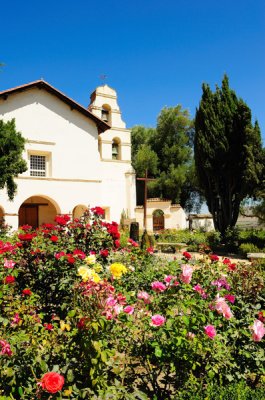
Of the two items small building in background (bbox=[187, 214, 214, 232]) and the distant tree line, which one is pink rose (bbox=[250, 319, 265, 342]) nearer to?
the distant tree line

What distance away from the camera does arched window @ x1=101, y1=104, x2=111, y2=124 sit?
23016mm

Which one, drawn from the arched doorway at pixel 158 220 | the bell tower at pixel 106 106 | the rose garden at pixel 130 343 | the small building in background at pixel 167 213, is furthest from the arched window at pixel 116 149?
the rose garden at pixel 130 343

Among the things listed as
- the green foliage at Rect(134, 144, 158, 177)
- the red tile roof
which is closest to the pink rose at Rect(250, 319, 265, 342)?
the red tile roof

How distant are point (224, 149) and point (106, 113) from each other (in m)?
9.71

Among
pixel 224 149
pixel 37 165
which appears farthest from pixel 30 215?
pixel 224 149

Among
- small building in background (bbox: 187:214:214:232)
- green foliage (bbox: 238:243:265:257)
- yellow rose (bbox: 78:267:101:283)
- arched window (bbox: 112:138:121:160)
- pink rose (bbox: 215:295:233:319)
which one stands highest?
arched window (bbox: 112:138:121:160)

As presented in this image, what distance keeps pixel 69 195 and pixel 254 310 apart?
17193 mm

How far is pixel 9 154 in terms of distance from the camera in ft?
45.7

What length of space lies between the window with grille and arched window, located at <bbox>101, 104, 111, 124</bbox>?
6.01m

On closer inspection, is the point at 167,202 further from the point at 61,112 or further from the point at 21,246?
the point at 21,246

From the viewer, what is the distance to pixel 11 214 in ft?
56.7

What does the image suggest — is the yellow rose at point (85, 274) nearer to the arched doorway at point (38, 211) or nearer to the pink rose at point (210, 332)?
the pink rose at point (210, 332)

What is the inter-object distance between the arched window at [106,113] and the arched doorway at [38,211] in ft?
24.3

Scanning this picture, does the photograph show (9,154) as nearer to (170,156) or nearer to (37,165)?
(37,165)
